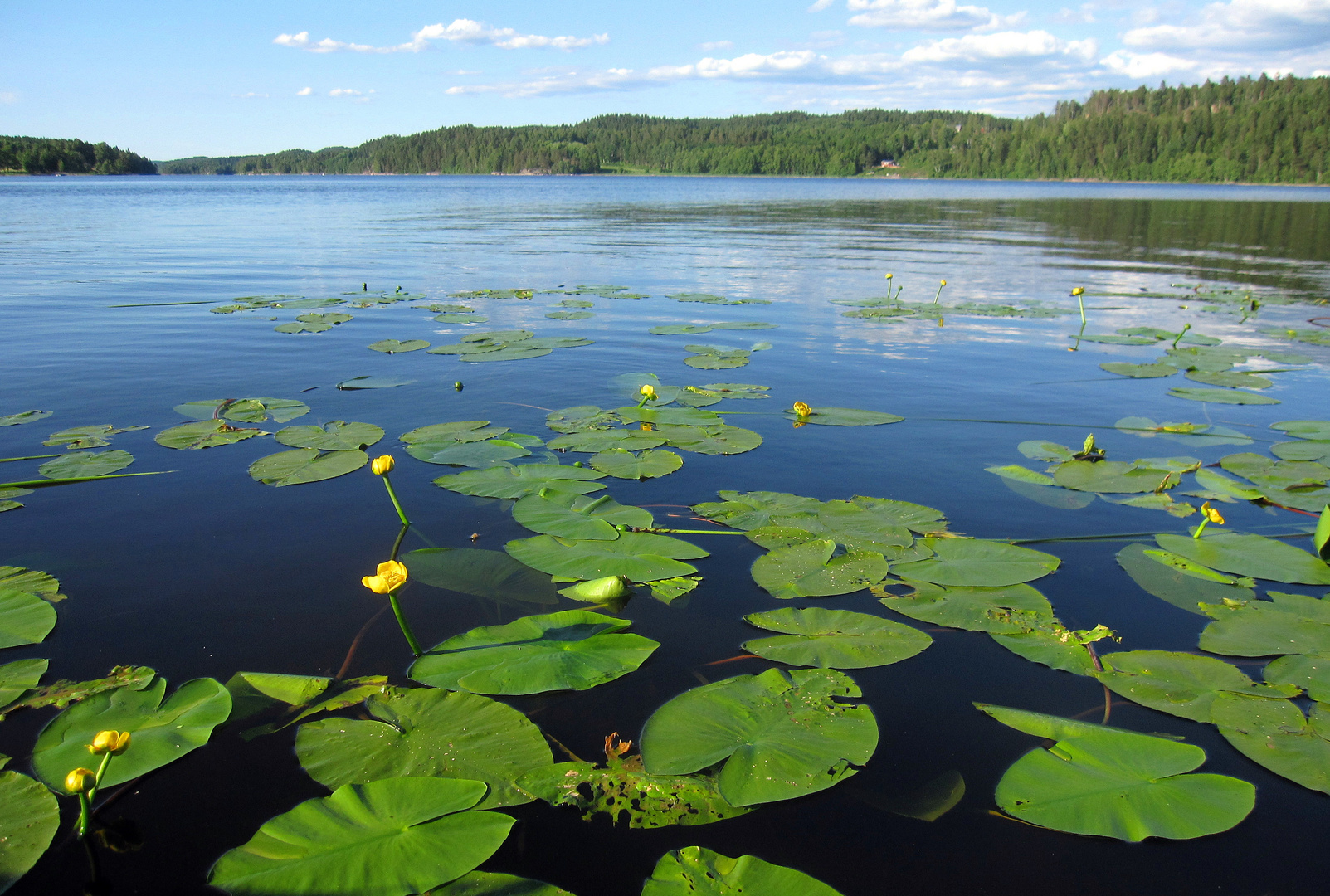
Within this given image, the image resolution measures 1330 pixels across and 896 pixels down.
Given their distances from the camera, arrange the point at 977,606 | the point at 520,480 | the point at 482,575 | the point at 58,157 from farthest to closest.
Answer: the point at 58,157, the point at 520,480, the point at 482,575, the point at 977,606

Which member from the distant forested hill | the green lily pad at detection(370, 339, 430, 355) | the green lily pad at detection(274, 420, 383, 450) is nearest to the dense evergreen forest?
the distant forested hill

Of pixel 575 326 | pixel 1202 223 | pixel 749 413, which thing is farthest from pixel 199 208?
pixel 1202 223

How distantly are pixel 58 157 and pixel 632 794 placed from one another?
355 ft

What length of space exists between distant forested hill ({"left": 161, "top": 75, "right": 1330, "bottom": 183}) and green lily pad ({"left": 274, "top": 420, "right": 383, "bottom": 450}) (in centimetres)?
10004

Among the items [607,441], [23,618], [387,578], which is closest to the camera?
[387,578]

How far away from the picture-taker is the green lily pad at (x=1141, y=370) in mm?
6090

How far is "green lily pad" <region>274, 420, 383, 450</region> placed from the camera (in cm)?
396

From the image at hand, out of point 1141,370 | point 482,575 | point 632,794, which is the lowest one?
point 632,794

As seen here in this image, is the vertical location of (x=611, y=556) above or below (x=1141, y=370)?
below

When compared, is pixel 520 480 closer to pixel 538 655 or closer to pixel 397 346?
pixel 538 655

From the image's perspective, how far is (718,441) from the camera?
4.10 meters

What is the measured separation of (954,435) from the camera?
4.55 metres

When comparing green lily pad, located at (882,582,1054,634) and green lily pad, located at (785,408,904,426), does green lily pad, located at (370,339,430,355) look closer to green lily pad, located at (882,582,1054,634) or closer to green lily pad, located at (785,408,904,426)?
green lily pad, located at (785,408,904,426)

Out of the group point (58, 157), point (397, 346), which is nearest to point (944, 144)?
point (58, 157)
